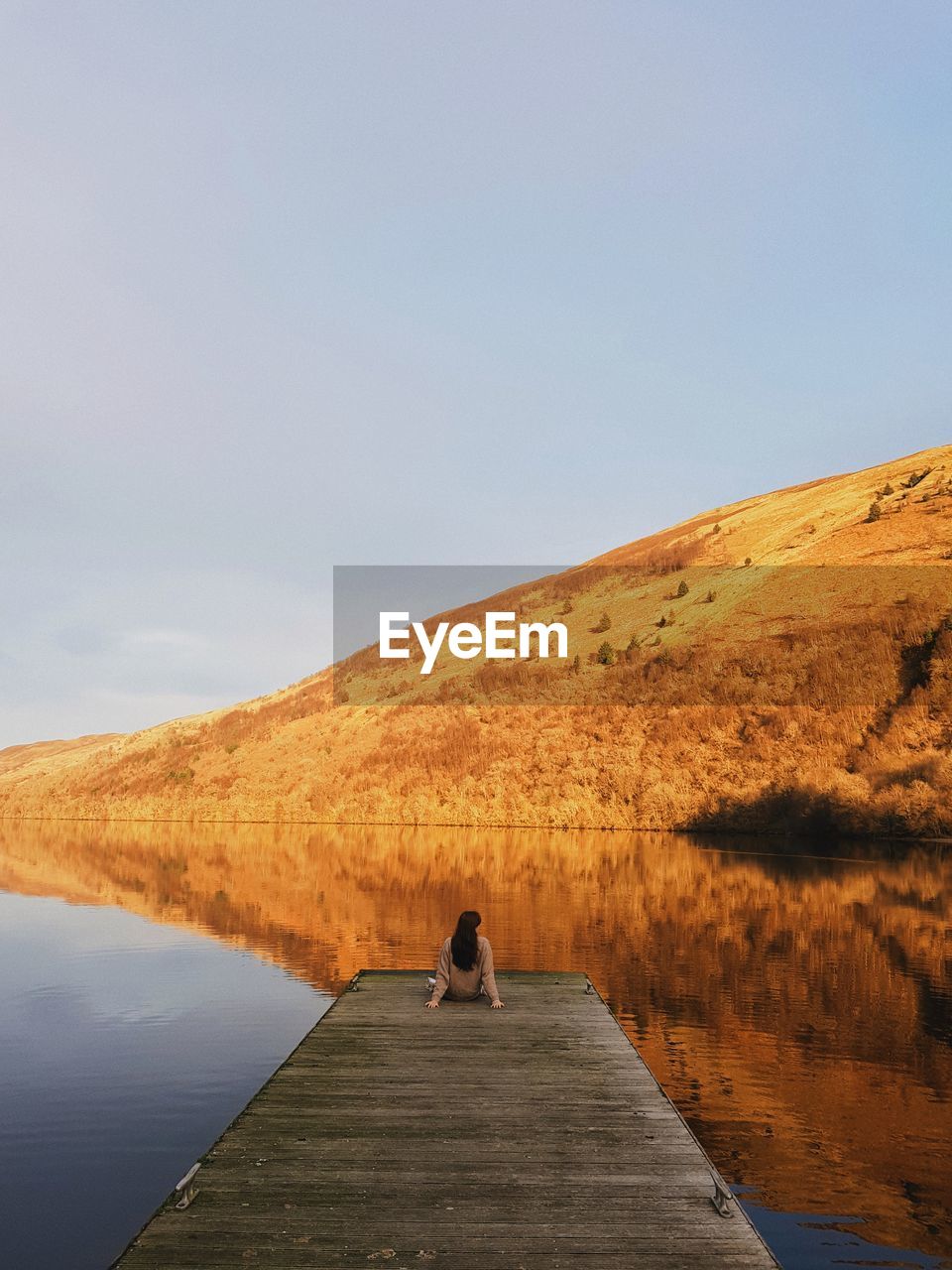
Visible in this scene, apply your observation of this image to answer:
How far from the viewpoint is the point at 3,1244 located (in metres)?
8.58

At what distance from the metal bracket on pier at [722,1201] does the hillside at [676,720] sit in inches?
1842

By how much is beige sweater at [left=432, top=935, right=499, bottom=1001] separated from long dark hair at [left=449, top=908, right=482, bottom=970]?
70mm

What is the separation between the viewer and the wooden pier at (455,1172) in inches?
241

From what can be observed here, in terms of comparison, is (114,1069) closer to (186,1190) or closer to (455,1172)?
(186,1190)

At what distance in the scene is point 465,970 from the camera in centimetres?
1423

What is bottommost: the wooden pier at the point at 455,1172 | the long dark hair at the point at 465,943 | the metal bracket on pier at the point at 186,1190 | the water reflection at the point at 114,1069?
Result: the water reflection at the point at 114,1069

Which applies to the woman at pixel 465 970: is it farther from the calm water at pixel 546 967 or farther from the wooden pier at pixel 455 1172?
the calm water at pixel 546 967

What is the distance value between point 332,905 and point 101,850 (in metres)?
26.9

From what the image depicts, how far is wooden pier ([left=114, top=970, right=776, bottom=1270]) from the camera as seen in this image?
6.12 metres

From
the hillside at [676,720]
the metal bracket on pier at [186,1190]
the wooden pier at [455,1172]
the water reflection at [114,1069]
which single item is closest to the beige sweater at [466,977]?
the wooden pier at [455,1172]

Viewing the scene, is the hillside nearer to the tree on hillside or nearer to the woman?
the tree on hillside

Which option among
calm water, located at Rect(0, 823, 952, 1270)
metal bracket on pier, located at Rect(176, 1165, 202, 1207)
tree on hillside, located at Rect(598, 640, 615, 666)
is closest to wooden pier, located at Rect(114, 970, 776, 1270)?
metal bracket on pier, located at Rect(176, 1165, 202, 1207)

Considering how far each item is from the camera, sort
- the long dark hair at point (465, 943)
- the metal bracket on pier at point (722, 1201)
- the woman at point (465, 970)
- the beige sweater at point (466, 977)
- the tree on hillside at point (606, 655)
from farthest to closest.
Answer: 1. the tree on hillside at point (606, 655)
2. the beige sweater at point (466, 977)
3. the woman at point (465, 970)
4. the long dark hair at point (465, 943)
5. the metal bracket on pier at point (722, 1201)

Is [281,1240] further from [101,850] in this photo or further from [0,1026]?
[101,850]
